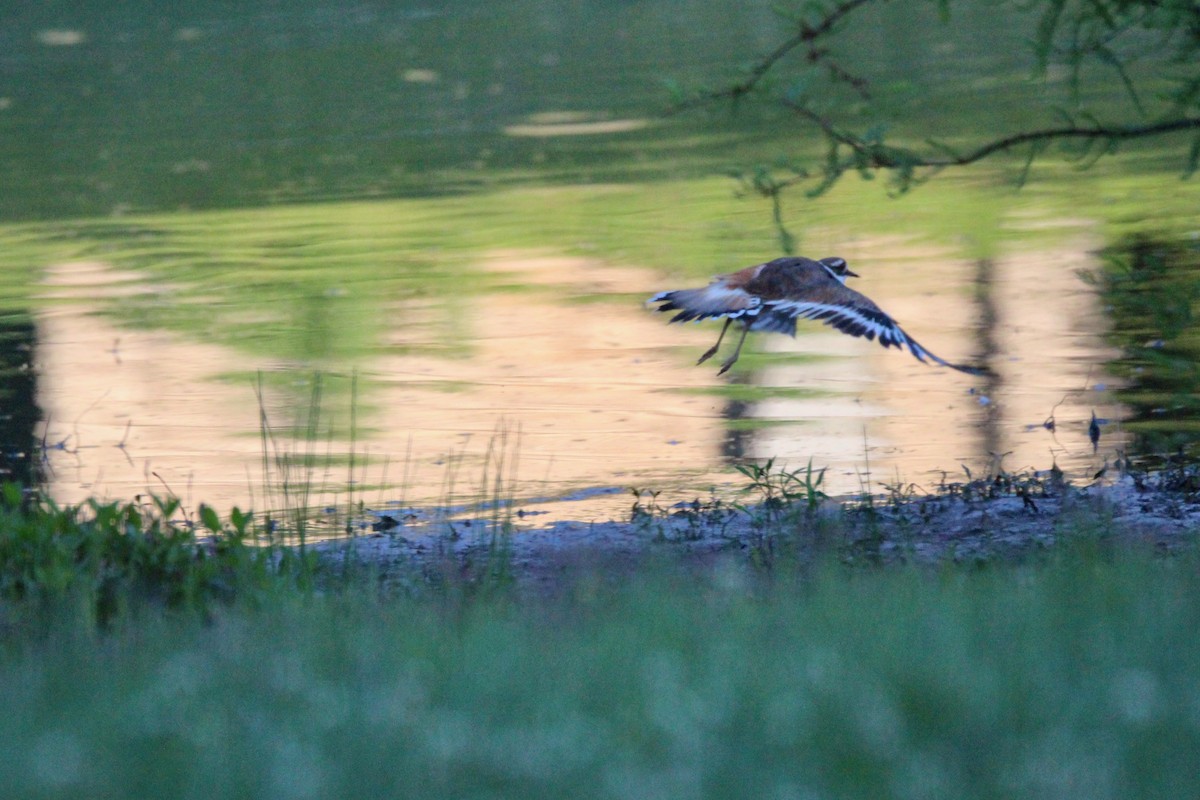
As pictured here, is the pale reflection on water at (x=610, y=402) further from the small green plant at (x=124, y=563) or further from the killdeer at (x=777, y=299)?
the killdeer at (x=777, y=299)

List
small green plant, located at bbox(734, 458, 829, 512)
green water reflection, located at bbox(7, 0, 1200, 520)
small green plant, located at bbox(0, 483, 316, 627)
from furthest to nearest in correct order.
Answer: green water reflection, located at bbox(7, 0, 1200, 520) → small green plant, located at bbox(734, 458, 829, 512) → small green plant, located at bbox(0, 483, 316, 627)

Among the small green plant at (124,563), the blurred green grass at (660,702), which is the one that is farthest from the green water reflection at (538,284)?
the blurred green grass at (660,702)

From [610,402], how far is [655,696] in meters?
7.64

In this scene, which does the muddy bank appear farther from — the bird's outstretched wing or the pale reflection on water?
the bird's outstretched wing

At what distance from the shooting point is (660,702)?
4.03 meters

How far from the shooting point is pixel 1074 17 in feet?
24.4

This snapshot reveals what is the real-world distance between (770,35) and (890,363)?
97.4ft

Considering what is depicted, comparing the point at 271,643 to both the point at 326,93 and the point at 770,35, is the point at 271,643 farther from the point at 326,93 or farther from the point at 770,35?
the point at 770,35

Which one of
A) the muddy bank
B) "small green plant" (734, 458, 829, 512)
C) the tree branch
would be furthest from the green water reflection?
the muddy bank

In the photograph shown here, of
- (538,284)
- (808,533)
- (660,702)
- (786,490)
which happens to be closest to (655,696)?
(660,702)

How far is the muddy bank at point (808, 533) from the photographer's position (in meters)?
7.75

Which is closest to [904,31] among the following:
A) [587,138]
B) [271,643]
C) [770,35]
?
[770,35]

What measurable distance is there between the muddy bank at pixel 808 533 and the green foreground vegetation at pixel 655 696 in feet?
6.24

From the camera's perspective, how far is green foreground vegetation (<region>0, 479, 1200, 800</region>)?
3.72 m
